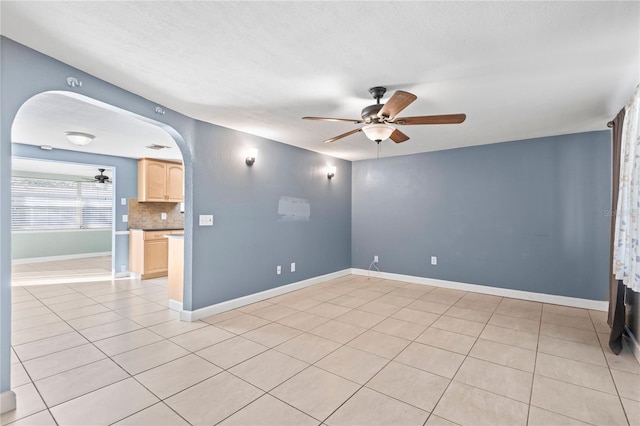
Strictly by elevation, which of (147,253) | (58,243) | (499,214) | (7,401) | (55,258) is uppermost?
(499,214)

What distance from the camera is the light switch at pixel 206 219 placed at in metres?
3.60

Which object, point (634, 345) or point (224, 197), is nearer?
point (634, 345)

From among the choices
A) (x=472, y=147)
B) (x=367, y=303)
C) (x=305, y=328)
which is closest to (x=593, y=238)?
(x=472, y=147)

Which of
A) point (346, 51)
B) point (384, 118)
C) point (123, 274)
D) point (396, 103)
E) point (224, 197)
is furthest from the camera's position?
point (123, 274)

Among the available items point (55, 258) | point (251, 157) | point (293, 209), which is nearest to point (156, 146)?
point (251, 157)

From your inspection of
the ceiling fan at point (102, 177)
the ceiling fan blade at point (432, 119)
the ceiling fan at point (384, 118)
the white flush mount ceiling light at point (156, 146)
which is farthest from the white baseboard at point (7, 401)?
the ceiling fan at point (102, 177)

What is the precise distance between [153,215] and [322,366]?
543 centimetres

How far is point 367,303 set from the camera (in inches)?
165

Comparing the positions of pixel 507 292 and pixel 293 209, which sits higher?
pixel 293 209

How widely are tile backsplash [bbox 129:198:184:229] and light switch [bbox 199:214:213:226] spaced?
342cm

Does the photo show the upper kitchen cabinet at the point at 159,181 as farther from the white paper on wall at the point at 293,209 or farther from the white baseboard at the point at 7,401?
the white baseboard at the point at 7,401

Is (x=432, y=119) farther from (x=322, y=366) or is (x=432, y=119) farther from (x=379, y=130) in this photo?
(x=322, y=366)

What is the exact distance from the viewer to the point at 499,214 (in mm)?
4629

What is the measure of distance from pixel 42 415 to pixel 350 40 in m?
2.98
